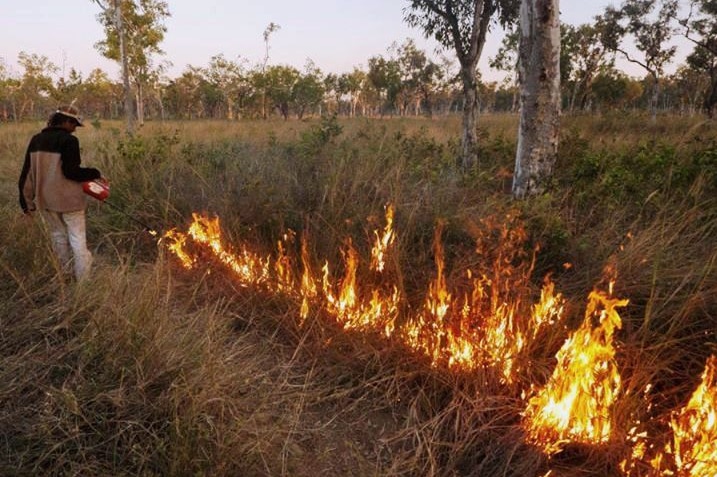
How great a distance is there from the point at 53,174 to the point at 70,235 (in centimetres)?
58

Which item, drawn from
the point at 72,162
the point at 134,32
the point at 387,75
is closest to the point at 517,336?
the point at 72,162

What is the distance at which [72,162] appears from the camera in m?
3.62

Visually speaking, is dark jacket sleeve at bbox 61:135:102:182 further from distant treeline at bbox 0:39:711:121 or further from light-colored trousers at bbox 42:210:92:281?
distant treeline at bbox 0:39:711:121

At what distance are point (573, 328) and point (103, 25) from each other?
26329 millimetres

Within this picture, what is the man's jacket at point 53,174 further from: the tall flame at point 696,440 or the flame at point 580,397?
the tall flame at point 696,440

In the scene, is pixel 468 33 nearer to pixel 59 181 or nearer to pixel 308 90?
pixel 59 181

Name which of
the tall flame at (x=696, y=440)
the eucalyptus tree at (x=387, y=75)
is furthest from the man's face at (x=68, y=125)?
the eucalyptus tree at (x=387, y=75)

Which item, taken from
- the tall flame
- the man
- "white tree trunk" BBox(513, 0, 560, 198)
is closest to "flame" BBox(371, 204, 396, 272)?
the tall flame

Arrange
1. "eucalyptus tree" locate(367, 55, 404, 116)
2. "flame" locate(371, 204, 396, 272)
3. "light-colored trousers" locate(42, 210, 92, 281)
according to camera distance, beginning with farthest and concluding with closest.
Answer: "eucalyptus tree" locate(367, 55, 404, 116) → "light-colored trousers" locate(42, 210, 92, 281) → "flame" locate(371, 204, 396, 272)

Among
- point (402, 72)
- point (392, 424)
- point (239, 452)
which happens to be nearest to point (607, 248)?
point (392, 424)

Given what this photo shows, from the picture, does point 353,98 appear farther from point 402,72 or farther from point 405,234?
point 405,234

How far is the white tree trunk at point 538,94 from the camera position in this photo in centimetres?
423

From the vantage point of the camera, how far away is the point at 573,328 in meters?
2.54

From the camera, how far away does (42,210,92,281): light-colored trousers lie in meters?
3.79
